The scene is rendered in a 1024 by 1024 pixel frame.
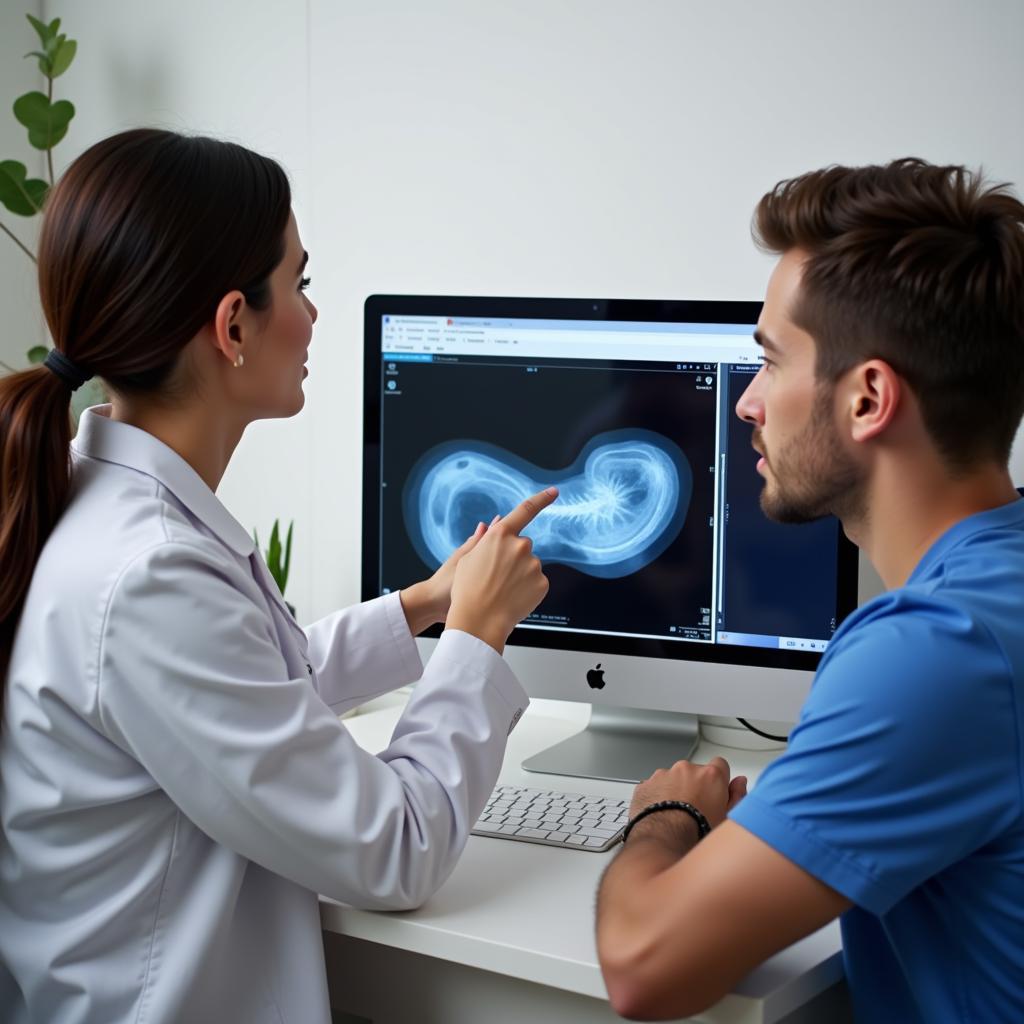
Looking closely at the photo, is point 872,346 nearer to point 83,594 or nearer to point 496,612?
point 496,612

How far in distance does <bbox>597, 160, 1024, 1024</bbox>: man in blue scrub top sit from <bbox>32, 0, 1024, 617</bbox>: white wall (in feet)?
1.95

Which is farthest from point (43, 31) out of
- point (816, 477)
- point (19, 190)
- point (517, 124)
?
point (816, 477)

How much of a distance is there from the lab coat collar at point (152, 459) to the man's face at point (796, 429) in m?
0.54

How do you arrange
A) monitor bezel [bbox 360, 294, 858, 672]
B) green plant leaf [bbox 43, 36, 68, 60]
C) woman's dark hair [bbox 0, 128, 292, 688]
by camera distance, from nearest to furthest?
woman's dark hair [bbox 0, 128, 292, 688] < monitor bezel [bbox 360, 294, 858, 672] < green plant leaf [bbox 43, 36, 68, 60]

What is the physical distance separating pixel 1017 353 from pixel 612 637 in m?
0.69

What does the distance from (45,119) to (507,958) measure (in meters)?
1.93

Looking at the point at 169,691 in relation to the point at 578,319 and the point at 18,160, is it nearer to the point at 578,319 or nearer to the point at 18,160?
the point at 578,319

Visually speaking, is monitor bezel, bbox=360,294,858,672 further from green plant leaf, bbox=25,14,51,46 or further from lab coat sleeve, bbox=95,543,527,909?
green plant leaf, bbox=25,14,51,46

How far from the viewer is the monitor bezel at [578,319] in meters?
1.50

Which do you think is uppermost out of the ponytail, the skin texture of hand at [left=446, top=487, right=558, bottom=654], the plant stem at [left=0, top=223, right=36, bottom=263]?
the plant stem at [left=0, top=223, right=36, bottom=263]

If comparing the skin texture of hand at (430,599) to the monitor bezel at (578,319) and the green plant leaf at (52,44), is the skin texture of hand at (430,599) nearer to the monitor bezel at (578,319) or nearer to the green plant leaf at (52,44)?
the monitor bezel at (578,319)

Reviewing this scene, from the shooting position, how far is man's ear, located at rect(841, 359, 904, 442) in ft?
3.40

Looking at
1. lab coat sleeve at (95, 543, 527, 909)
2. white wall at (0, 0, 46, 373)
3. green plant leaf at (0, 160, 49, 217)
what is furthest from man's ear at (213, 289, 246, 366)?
white wall at (0, 0, 46, 373)

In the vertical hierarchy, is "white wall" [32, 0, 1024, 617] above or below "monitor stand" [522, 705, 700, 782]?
above
